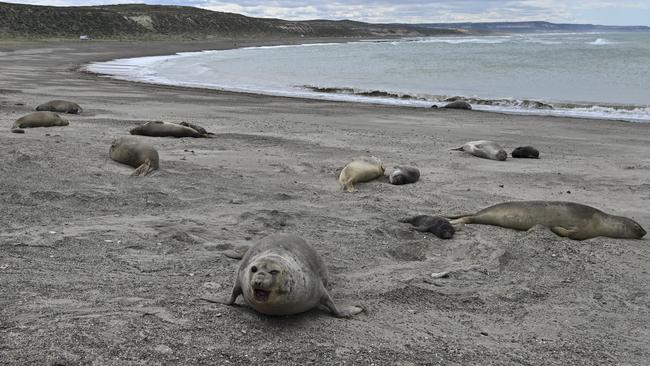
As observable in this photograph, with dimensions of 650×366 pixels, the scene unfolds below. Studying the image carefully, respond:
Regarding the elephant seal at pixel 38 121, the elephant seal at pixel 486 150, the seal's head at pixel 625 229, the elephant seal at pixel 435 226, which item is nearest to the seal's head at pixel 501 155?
the elephant seal at pixel 486 150

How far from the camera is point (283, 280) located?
3598 millimetres

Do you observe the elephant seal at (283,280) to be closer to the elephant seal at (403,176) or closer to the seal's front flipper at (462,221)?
the seal's front flipper at (462,221)

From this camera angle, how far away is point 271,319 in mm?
3760

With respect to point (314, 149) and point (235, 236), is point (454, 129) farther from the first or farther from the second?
point (235, 236)

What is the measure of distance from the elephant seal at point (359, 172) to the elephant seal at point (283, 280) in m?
3.62

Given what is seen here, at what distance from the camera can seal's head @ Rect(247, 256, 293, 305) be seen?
3.50 m

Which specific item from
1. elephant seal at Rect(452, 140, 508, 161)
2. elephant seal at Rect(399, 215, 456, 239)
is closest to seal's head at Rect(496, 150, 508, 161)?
elephant seal at Rect(452, 140, 508, 161)

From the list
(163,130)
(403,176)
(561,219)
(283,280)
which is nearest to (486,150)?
(403,176)

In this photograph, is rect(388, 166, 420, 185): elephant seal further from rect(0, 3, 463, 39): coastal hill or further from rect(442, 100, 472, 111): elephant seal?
rect(0, 3, 463, 39): coastal hill

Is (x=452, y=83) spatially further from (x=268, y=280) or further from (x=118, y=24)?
(x=118, y=24)

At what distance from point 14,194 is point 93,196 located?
0.73 meters

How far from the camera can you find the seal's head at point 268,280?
350 centimetres

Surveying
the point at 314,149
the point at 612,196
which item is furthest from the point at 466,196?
the point at 314,149

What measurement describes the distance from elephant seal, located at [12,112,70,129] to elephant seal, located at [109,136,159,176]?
3.09 m
